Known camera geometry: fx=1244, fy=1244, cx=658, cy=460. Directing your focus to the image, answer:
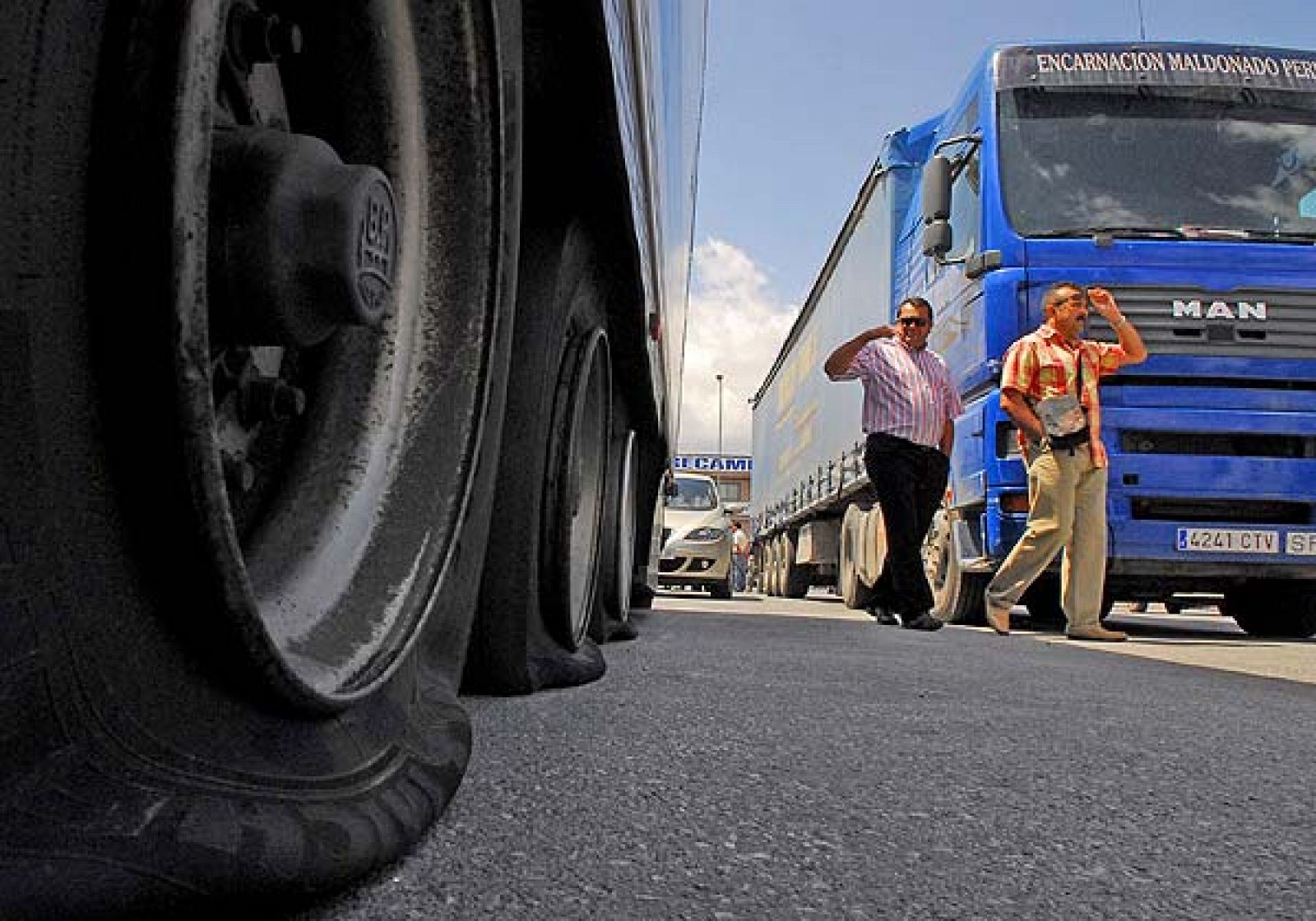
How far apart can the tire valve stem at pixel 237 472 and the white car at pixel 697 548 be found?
41.1ft

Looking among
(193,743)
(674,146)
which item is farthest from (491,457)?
(674,146)

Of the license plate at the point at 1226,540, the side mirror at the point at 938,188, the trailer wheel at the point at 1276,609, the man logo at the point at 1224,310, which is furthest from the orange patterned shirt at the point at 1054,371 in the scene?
the trailer wheel at the point at 1276,609

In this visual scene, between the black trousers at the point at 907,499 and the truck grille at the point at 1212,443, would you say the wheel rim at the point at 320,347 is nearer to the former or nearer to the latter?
the black trousers at the point at 907,499

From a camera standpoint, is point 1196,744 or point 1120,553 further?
point 1120,553

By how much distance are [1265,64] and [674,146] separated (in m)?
4.22

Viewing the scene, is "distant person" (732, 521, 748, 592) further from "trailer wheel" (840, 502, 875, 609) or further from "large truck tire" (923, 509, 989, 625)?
"large truck tire" (923, 509, 989, 625)

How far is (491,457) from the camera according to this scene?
153 cm

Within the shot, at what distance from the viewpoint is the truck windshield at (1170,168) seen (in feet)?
20.5

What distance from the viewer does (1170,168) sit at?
628 cm

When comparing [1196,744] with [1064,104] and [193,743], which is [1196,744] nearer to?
[193,743]

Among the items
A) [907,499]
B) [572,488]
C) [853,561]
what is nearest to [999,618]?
[907,499]

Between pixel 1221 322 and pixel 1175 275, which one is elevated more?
pixel 1175 275

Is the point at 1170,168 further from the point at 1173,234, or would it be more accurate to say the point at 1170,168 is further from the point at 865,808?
the point at 865,808

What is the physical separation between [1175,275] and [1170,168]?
59 centimetres
